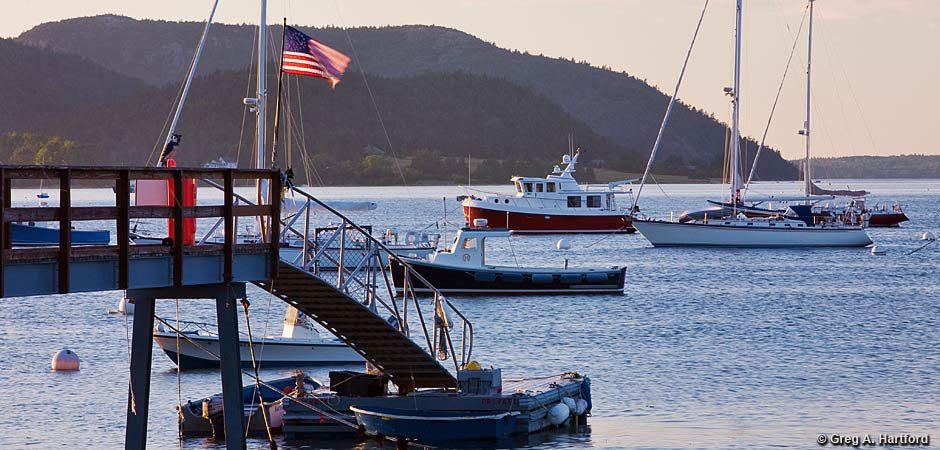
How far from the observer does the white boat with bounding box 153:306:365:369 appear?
114 ft

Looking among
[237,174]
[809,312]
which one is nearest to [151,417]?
[237,174]

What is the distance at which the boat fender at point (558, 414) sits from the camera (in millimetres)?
27562

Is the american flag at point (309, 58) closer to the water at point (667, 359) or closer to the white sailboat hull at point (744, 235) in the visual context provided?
the water at point (667, 359)

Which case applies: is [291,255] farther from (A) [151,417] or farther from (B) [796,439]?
(B) [796,439]

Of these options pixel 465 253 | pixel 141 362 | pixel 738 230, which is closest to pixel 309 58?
pixel 141 362

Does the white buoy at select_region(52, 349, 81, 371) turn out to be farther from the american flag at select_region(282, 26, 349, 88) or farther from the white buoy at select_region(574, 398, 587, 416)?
the white buoy at select_region(574, 398, 587, 416)

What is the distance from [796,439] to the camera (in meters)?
27.7

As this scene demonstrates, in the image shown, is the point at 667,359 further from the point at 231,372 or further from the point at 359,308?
the point at 231,372

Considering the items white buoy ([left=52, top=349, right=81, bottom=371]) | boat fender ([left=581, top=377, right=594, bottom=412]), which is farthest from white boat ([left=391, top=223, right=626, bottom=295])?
boat fender ([left=581, top=377, right=594, bottom=412])

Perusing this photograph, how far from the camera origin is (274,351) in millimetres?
35219

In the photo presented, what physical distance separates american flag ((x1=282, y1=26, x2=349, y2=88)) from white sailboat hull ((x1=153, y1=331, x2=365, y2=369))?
10107mm

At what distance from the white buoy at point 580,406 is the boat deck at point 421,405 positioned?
43cm

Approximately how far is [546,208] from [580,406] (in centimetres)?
8179

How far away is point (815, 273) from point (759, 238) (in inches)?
575
